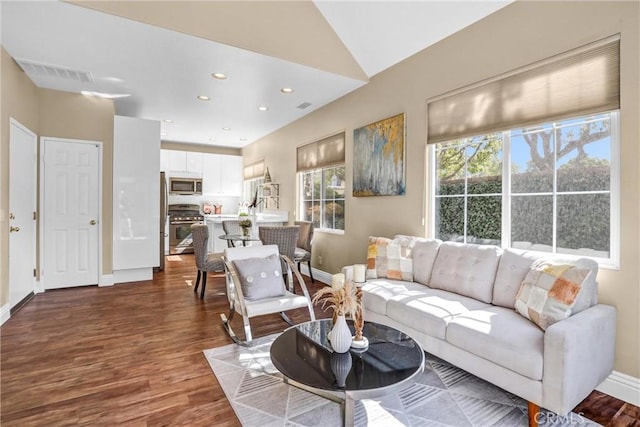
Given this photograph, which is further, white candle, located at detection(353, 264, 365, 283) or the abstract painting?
the abstract painting

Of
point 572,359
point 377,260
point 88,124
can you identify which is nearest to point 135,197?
point 88,124

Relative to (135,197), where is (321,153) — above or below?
above

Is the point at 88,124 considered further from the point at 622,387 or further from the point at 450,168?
the point at 622,387

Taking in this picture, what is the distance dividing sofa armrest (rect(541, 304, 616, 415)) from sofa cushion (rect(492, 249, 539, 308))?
44 centimetres

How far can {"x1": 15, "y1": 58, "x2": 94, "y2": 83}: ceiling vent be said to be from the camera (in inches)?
145

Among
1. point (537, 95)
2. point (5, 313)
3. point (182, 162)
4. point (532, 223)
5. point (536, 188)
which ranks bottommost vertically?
point (5, 313)

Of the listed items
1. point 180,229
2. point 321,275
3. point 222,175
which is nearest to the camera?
point 321,275

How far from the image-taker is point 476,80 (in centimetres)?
300

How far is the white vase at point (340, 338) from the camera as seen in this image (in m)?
1.83

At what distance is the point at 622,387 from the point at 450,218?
1.78m

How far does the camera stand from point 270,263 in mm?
3211

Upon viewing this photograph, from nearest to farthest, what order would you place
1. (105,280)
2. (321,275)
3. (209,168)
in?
(105,280) < (321,275) < (209,168)

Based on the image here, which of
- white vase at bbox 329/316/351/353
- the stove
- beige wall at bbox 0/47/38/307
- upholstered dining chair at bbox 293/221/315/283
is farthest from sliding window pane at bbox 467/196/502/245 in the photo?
the stove

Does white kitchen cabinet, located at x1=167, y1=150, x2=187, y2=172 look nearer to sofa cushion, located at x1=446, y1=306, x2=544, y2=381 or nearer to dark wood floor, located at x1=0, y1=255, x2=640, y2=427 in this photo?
dark wood floor, located at x1=0, y1=255, x2=640, y2=427
